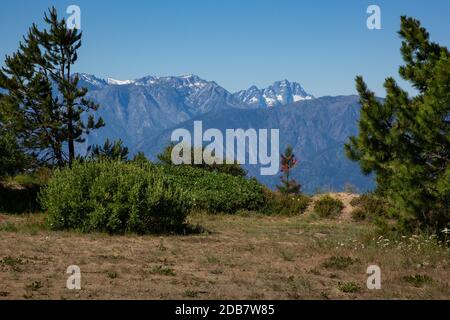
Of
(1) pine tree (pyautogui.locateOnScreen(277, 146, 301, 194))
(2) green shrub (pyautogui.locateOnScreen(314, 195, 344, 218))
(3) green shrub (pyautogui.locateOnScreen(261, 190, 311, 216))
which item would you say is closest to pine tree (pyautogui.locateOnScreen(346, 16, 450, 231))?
(2) green shrub (pyautogui.locateOnScreen(314, 195, 344, 218))

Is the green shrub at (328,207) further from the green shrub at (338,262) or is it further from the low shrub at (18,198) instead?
the green shrub at (338,262)

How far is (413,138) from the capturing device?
47.9 feet

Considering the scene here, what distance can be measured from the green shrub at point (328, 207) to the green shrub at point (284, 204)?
2.69 feet

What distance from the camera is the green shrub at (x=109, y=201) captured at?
1766cm

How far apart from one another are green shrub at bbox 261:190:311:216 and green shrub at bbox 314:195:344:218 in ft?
2.69

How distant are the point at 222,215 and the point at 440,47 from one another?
1403 cm

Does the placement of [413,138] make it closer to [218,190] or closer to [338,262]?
[338,262]

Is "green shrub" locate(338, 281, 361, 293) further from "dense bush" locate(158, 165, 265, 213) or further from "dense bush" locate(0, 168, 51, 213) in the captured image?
"dense bush" locate(0, 168, 51, 213)

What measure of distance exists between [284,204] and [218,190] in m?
3.55

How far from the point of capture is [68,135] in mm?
35688

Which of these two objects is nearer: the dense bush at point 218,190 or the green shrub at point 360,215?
the green shrub at point 360,215

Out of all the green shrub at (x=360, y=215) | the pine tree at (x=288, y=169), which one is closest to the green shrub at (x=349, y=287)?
the green shrub at (x=360, y=215)

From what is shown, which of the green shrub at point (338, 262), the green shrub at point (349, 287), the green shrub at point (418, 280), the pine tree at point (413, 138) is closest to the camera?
the green shrub at point (349, 287)
